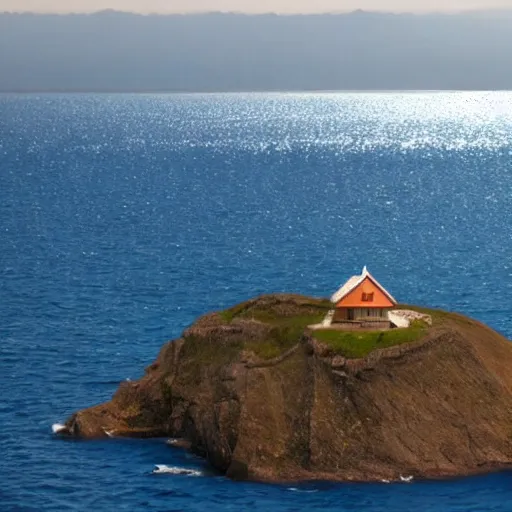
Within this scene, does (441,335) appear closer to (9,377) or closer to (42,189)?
(9,377)

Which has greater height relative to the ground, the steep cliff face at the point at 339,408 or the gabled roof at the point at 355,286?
the gabled roof at the point at 355,286

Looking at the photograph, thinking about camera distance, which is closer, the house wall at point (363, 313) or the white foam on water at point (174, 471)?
the white foam on water at point (174, 471)

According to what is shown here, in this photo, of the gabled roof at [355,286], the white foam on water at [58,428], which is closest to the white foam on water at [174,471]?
the white foam on water at [58,428]

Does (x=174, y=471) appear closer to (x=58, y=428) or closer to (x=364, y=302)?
(x=58, y=428)

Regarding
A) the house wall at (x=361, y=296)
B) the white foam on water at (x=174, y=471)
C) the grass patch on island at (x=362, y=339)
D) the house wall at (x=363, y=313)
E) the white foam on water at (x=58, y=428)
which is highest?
the house wall at (x=361, y=296)

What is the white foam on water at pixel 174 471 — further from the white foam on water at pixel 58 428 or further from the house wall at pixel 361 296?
the house wall at pixel 361 296

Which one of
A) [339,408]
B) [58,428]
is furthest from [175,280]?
[339,408]
